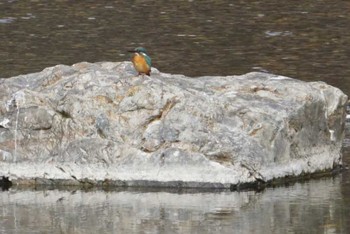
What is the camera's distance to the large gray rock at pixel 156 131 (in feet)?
46.2

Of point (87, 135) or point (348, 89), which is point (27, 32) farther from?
point (87, 135)

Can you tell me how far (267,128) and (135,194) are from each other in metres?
1.62

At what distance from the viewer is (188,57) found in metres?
22.7

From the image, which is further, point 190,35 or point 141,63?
point 190,35

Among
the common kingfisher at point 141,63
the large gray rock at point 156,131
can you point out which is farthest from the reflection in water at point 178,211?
the common kingfisher at point 141,63

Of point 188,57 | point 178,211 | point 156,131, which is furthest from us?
point 188,57

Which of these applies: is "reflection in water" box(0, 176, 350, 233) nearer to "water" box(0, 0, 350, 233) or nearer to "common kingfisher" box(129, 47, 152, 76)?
"water" box(0, 0, 350, 233)

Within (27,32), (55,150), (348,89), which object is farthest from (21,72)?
(55,150)

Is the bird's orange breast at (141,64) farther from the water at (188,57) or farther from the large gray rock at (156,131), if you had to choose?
the water at (188,57)

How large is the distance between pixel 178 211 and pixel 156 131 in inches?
49.7

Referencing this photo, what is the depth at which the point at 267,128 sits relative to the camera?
1432cm

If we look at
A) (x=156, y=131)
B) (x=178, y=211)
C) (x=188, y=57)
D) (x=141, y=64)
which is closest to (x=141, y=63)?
(x=141, y=64)

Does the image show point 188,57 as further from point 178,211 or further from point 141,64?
point 178,211

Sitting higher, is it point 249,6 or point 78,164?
point 249,6
